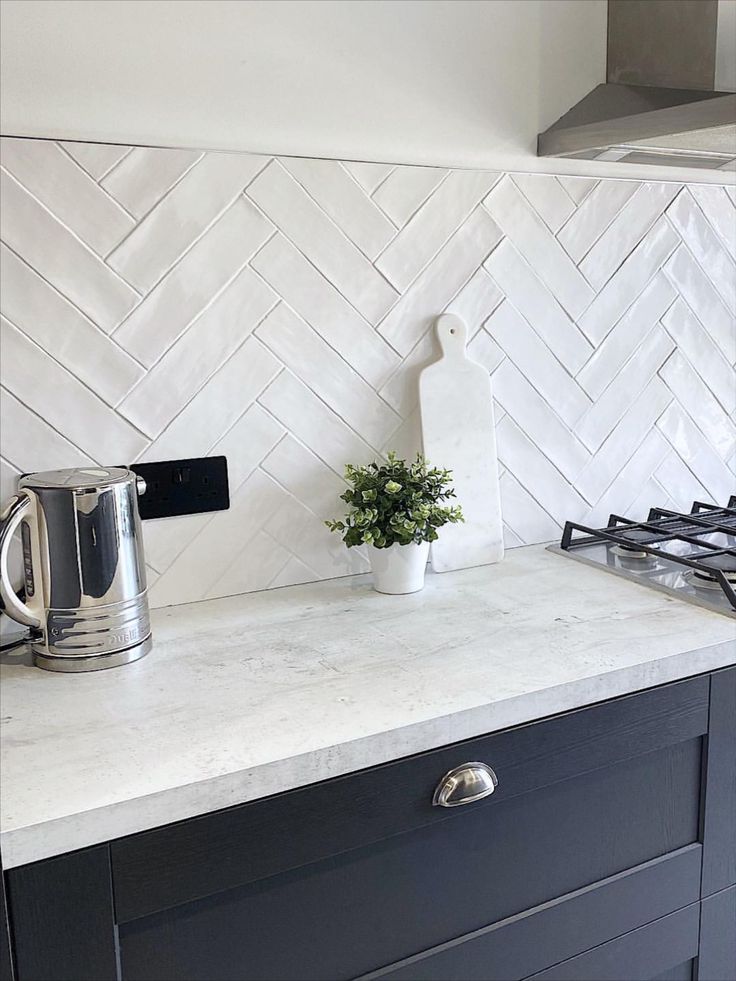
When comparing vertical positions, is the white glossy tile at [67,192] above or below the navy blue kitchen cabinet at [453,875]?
above

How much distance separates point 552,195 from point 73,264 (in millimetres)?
902

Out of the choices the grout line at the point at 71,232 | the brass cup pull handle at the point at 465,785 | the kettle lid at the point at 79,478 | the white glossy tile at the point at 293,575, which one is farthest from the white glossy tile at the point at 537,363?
the brass cup pull handle at the point at 465,785

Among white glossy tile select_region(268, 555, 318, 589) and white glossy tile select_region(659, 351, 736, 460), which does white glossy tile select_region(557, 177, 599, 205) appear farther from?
white glossy tile select_region(268, 555, 318, 589)

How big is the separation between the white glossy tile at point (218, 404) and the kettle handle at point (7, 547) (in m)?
0.29

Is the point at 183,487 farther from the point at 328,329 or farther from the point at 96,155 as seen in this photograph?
the point at 96,155

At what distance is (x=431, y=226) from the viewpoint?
165 centimetres

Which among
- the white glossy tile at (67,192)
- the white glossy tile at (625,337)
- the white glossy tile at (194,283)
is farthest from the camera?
the white glossy tile at (625,337)

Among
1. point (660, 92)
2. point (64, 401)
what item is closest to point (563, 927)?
point (64, 401)

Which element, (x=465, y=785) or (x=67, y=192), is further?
(x=67, y=192)

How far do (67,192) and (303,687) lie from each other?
0.80 metres

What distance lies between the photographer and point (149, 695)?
1168 millimetres

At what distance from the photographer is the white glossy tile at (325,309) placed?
1532 mm

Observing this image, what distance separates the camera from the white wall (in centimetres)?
Result: 135

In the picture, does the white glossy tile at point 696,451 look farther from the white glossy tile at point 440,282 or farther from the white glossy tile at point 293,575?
the white glossy tile at point 293,575
